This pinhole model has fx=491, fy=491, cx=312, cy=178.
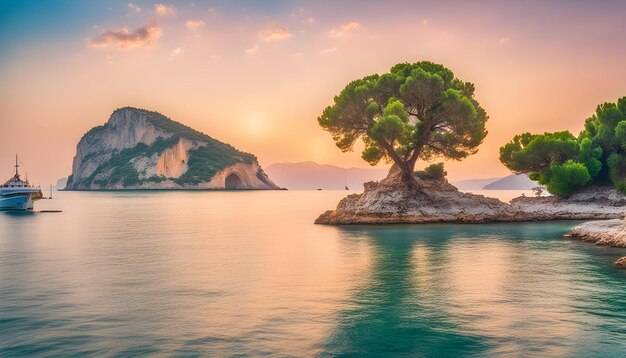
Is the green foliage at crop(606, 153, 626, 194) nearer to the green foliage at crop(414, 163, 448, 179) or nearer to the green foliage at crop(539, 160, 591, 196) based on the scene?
the green foliage at crop(539, 160, 591, 196)

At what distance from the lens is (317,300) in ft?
42.1

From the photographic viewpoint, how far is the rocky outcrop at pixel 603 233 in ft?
75.6

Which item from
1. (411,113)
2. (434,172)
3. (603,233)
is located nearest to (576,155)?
(434,172)

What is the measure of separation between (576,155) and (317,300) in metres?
47.5

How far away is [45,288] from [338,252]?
40.4 ft

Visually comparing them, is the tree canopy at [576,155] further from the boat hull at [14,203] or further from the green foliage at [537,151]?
the boat hull at [14,203]

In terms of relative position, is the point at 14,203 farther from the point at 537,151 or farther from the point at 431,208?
the point at 537,151

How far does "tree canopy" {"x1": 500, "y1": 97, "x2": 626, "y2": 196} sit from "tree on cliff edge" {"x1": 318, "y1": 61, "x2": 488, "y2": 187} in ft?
32.6

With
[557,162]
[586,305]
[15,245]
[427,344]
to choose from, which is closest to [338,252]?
[586,305]

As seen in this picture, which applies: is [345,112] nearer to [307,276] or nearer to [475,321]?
[307,276]

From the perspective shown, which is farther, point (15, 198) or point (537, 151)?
point (15, 198)

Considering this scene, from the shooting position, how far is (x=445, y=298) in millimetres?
12938

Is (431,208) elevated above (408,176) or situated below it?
below

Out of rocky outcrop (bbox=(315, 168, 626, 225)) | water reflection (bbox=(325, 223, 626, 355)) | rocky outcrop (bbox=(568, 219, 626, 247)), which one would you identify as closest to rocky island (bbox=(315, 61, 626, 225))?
rocky outcrop (bbox=(315, 168, 626, 225))
